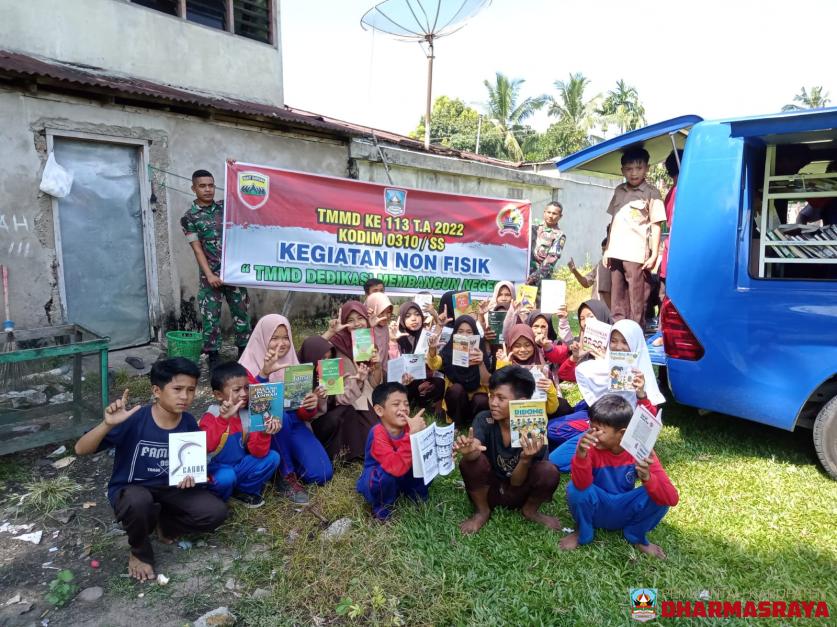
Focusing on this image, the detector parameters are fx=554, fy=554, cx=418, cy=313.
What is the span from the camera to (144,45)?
663 cm

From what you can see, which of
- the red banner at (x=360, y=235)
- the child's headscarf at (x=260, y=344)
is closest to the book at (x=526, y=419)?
the child's headscarf at (x=260, y=344)

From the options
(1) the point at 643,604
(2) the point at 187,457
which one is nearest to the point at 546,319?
(1) the point at 643,604

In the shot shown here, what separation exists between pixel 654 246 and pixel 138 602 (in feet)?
14.2

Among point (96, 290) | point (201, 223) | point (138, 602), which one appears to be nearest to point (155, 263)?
point (96, 290)

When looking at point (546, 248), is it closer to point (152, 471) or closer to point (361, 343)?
point (361, 343)

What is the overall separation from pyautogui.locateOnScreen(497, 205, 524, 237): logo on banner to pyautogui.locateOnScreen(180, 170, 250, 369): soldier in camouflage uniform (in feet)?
10.8

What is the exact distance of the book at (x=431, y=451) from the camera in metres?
2.61

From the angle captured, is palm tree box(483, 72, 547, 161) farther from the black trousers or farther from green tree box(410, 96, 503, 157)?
the black trousers

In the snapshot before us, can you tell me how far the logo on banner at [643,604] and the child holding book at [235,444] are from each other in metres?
1.91

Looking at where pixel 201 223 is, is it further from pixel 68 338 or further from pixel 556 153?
pixel 556 153

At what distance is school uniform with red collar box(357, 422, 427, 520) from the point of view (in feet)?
9.61

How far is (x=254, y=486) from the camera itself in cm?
317

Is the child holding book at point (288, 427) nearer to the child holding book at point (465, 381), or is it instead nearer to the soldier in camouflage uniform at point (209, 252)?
the child holding book at point (465, 381)

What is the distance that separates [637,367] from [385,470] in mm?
1606
